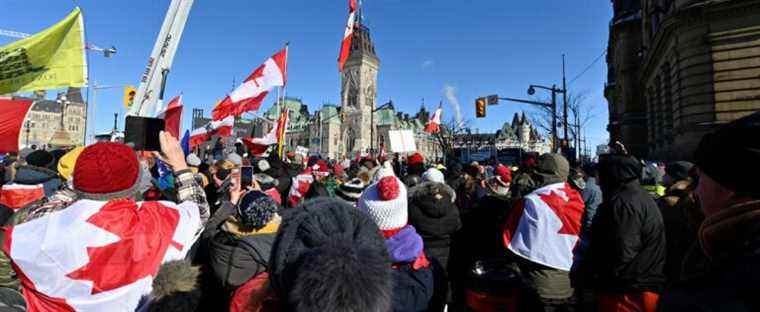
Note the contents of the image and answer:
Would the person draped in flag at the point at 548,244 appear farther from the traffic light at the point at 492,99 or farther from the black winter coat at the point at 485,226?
the traffic light at the point at 492,99

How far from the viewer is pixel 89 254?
2250 millimetres

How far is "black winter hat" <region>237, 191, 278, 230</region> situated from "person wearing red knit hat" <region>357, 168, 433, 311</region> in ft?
A: 2.55

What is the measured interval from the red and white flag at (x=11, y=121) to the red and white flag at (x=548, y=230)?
636 centimetres

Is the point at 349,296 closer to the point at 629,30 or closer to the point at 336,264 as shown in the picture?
the point at 336,264

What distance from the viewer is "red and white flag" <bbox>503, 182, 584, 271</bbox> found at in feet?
12.6

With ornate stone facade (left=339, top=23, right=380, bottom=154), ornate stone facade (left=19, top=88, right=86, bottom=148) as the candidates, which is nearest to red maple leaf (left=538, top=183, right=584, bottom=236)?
ornate stone facade (left=339, top=23, right=380, bottom=154)

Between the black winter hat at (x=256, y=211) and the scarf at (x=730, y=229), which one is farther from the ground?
the scarf at (x=730, y=229)

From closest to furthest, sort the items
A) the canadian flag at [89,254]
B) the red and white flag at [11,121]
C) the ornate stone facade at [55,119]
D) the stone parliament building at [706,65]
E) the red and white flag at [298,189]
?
1. the canadian flag at [89,254]
2. the red and white flag at [11,121]
3. the red and white flag at [298,189]
4. the stone parliament building at [706,65]
5. the ornate stone facade at [55,119]

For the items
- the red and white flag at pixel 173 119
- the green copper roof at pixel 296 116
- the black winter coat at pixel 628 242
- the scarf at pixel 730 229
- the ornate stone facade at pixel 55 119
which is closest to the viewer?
the scarf at pixel 730 229

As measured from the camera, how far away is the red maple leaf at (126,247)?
7.47ft

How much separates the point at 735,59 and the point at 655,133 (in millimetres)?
11241

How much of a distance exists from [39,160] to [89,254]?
5569 mm

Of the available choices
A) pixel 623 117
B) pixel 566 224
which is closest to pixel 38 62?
A: pixel 566 224

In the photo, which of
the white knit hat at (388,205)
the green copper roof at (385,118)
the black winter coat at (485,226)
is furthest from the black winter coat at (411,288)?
the green copper roof at (385,118)
